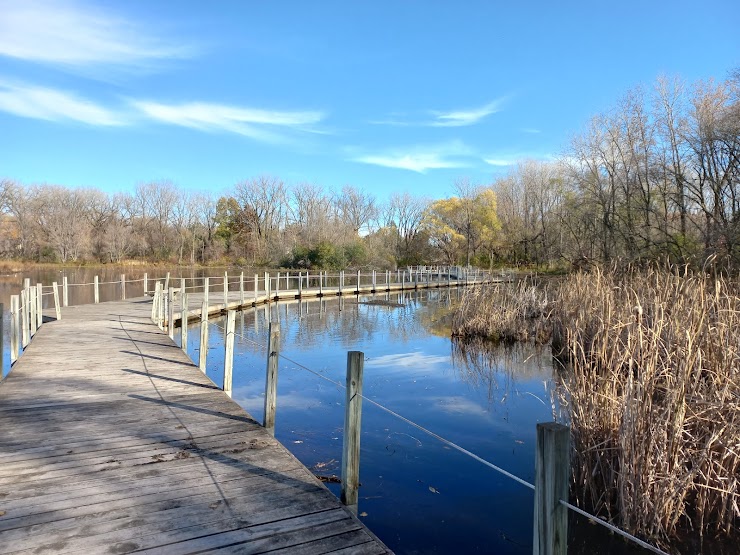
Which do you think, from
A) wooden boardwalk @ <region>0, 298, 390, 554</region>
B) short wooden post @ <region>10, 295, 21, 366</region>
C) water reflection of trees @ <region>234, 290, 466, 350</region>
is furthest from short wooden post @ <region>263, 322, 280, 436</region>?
water reflection of trees @ <region>234, 290, 466, 350</region>

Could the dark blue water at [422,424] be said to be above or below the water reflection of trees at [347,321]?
below

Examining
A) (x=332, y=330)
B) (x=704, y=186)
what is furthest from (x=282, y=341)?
(x=704, y=186)

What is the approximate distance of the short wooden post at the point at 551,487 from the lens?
184 cm

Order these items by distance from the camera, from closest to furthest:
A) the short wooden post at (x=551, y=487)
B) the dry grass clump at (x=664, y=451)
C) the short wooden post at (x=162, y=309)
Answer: the short wooden post at (x=551, y=487)
the dry grass clump at (x=664, y=451)
the short wooden post at (x=162, y=309)

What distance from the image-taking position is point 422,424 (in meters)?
7.01

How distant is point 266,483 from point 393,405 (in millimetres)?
4336

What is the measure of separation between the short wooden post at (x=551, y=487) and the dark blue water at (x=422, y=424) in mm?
2422

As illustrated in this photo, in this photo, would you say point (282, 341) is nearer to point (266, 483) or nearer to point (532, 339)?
point (532, 339)

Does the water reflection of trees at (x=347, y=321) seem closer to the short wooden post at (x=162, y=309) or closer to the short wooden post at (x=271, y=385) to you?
the short wooden post at (x=162, y=309)

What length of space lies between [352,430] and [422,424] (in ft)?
12.3

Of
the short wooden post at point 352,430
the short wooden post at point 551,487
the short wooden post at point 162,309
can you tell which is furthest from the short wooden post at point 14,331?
the short wooden post at point 551,487

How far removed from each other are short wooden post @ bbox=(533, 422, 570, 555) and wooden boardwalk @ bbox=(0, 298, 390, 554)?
3.71 ft

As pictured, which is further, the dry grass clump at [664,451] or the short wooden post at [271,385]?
the short wooden post at [271,385]

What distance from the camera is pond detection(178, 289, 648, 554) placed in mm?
4500
